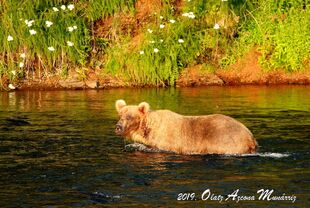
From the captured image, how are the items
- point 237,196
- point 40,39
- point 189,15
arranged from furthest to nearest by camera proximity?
1. point 189,15
2. point 40,39
3. point 237,196

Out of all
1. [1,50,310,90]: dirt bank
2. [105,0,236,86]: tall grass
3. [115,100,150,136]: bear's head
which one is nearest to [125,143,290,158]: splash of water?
[115,100,150,136]: bear's head

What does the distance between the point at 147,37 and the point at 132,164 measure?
44.5 feet

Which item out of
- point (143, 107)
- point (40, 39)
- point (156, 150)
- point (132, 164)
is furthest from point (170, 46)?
point (132, 164)

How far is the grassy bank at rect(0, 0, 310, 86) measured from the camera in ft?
85.9

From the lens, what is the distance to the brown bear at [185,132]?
13.9m

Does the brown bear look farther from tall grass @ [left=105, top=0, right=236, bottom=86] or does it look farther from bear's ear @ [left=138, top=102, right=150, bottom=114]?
tall grass @ [left=105, top=0, right=236, bottom=86]

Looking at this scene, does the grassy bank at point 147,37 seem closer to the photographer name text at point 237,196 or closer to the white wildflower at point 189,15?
the white wildflower at point 189,15

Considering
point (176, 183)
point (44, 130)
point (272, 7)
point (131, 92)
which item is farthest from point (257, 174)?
point (272, 7)

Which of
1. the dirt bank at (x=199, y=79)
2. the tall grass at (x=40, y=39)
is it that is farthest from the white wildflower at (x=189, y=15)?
the tall grass at (x=40, y=39)

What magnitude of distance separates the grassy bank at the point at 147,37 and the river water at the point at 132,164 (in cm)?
529

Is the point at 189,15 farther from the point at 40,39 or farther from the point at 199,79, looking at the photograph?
the point at 40,39

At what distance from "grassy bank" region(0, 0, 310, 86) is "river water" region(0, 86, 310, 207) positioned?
5290mm

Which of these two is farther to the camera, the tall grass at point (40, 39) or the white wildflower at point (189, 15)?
the white wildflower at point (189, 15)

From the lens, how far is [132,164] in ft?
44.3
